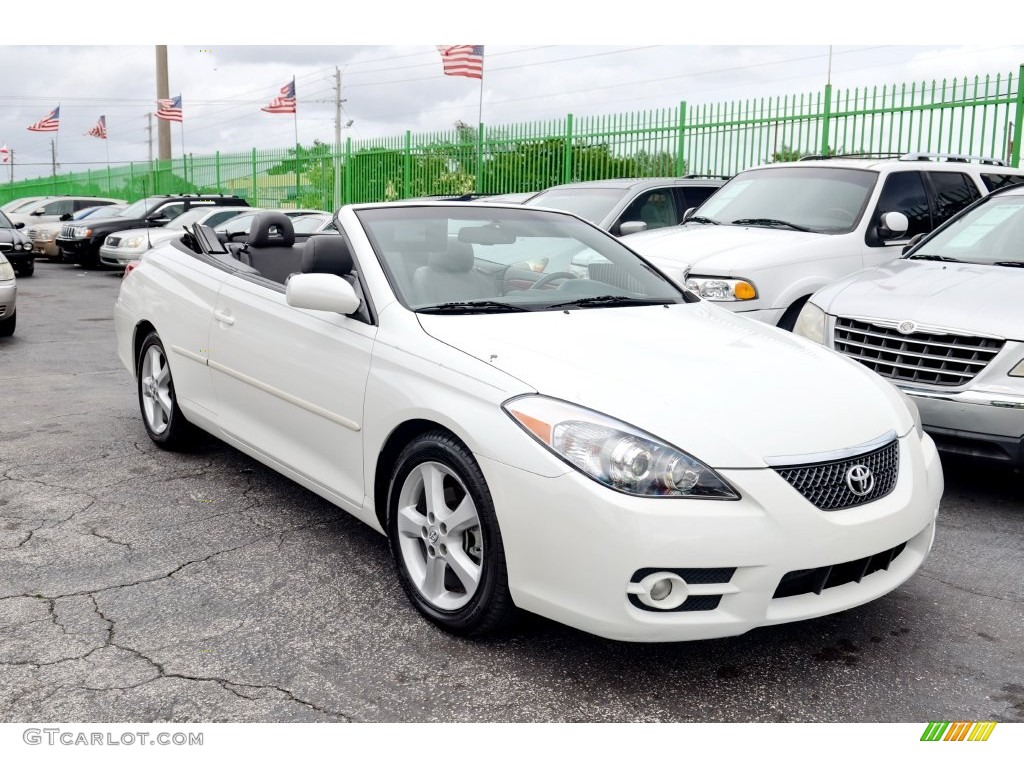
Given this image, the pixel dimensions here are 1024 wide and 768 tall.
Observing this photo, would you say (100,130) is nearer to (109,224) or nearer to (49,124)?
(49,124)

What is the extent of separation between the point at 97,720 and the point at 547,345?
1798mm

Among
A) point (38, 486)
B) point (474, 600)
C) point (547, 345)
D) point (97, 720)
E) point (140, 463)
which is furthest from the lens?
point (140, 463)

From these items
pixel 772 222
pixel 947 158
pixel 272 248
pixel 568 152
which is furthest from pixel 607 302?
pixel 568 152

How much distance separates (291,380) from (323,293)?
561 mm

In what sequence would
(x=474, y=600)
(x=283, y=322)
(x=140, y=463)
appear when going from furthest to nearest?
(x=140, y=463) < (x=283, y=322) < (x=474, y=600)

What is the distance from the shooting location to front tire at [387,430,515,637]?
3.14 meters

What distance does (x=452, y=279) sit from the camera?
13.2 feet

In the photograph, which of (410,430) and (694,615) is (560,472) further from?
(410,430)

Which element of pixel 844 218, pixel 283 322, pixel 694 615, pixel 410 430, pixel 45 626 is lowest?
pixel 45 626

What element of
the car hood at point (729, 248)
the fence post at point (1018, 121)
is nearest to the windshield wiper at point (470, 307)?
the car hood at point (729, 248)

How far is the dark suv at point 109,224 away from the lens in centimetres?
1958

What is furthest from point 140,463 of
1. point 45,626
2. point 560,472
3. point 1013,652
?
point 1013,652

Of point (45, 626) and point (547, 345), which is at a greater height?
point (547, 345)

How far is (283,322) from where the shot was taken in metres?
4.30
